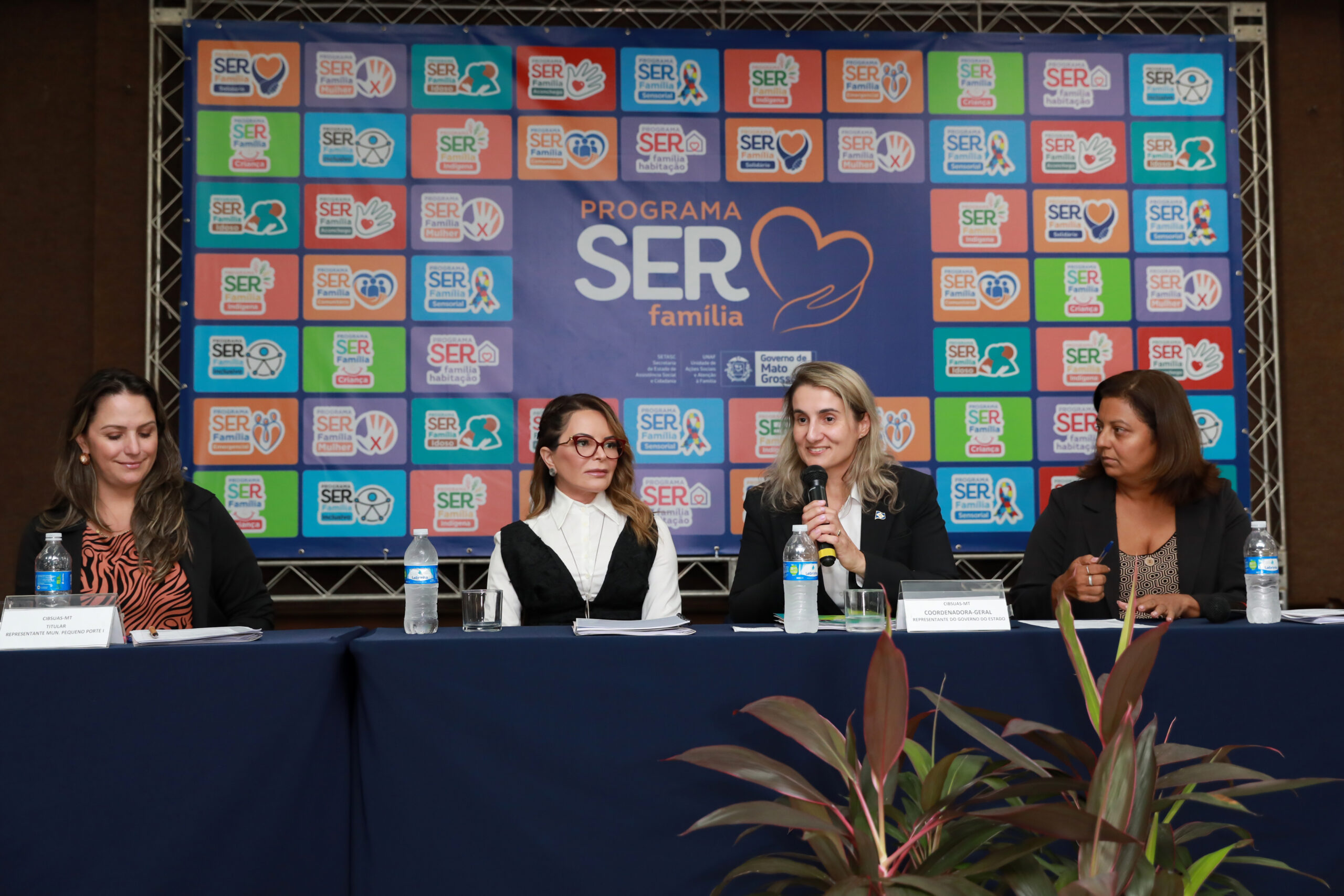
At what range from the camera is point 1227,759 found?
4.73ft

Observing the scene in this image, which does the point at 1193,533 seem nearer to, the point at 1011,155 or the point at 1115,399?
the point at 1115,399

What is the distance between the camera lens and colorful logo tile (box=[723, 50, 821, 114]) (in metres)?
3.21

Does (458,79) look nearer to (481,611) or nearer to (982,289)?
(982,289)

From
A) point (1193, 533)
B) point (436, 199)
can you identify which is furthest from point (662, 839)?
point (436, 199)

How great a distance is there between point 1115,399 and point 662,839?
1489 millimetres

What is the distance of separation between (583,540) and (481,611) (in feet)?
2.16

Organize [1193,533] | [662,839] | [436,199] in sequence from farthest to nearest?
[436,199], [1193,533], [662,839]

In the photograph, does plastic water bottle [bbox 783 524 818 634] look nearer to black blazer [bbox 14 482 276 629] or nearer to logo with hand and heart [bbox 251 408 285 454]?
black blazer [bbox 14 482 276 629]

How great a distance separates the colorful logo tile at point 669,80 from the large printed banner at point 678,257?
0.01 m

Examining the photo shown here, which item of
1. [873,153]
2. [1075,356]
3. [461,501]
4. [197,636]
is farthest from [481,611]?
[1075,356]

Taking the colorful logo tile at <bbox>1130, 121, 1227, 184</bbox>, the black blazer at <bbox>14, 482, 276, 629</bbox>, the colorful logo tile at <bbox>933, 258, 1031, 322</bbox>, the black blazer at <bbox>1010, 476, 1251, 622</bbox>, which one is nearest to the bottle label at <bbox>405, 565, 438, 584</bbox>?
the black blazer at <bbox>14, 482, 276, 629</bbox>

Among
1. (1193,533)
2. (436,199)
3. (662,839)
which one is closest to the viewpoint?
(662,839)

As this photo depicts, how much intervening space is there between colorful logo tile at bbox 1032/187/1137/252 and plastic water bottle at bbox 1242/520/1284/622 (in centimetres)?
178

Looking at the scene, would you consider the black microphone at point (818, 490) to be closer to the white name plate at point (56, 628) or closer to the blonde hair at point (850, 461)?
the blonde hair at point (850, 461)
